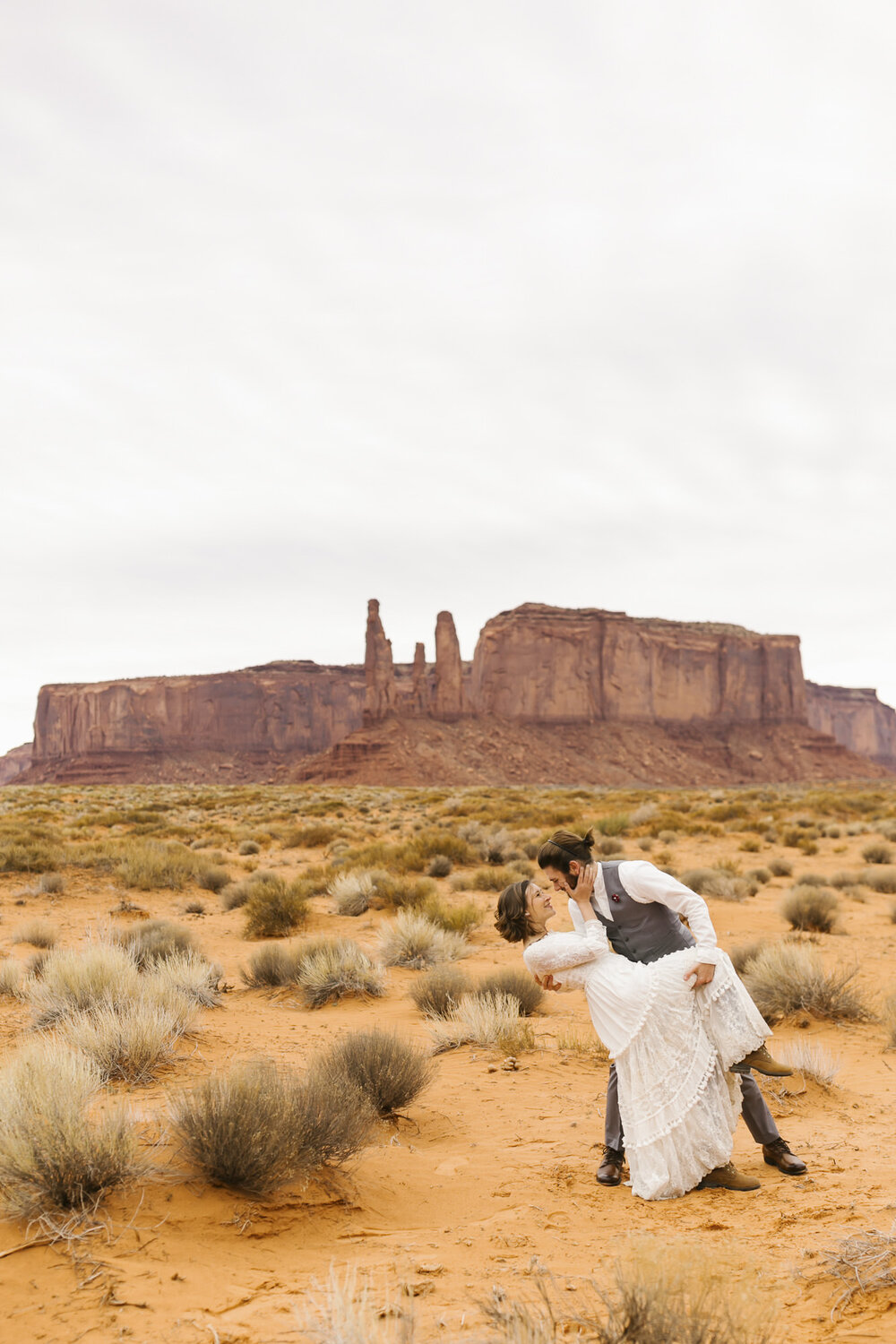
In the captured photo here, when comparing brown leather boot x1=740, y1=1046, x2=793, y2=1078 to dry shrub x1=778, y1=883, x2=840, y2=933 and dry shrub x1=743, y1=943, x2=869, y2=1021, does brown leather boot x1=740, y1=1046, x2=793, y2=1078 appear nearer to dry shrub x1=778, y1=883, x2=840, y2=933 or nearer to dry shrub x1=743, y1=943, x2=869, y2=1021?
dry shrub x1=743, y1=943, x2=869, y2=1021

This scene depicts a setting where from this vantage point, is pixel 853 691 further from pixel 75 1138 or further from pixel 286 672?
pixel 75 1138

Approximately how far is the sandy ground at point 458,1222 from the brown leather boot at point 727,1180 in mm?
53

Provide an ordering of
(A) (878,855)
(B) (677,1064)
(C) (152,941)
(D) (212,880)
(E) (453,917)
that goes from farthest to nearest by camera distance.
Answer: (A) (878,855) < (D) (212,880) < (E) (453,917) < (C) (152,941) < (B) (677,1064)

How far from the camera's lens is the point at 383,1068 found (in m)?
5.16

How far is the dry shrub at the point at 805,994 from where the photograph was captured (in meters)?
7.70

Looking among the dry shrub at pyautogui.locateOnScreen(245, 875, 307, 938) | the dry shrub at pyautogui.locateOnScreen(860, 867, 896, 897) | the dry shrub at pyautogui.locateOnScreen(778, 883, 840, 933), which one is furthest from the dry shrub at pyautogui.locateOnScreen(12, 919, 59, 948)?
the dry shrub at pyautogui.locateOnScreen(860, 867, 896, 897)

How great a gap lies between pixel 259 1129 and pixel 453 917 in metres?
8.20

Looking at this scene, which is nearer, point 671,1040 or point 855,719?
point 671,1040

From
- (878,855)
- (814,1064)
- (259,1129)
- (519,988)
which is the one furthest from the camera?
(878,855)

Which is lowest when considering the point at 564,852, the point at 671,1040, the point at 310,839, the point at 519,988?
the point at 310,839

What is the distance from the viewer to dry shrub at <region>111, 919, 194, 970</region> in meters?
8.70

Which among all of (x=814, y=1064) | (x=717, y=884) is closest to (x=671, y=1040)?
(x=814, y=1064)

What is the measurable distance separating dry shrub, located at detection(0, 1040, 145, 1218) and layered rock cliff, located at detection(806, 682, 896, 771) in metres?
140

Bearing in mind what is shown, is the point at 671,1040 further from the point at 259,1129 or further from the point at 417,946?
the point at 417,946
